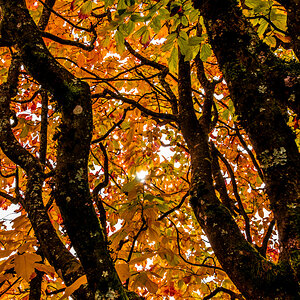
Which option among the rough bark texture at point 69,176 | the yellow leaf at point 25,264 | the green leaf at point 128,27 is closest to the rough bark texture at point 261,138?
the green leaf at point 128,27

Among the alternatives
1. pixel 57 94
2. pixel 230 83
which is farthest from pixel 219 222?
pixel 57 94

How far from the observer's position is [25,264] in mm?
1391

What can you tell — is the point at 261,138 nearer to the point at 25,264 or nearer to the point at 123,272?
the point at 123,272

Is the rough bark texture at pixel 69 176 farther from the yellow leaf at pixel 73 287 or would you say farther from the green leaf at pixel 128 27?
the green leaf at pixel 128 27

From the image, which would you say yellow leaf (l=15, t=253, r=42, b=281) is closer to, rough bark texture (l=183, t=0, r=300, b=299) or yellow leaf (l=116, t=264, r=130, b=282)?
yellow leaf (l=116, t=264, r=130, b=282)

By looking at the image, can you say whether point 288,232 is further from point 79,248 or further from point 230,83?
point 79,248

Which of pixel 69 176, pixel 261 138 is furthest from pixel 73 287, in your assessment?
pixel 261 138

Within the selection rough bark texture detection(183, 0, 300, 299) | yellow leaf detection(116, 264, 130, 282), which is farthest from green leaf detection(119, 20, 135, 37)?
yellow leaf detection(116, 264, 130, 282)

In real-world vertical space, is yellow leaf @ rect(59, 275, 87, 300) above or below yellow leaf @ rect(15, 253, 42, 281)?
below

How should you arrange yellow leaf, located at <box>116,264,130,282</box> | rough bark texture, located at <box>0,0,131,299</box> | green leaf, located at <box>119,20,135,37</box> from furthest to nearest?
green leaf, located at <box>119,20,135,37</box> → yellow leaf, located at <box>116,264,130,282</box> → rough bark texture, located at <box>0,0,131,299</box>

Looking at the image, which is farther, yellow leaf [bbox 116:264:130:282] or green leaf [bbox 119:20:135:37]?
green leaf [bbox 119:20:135:37]

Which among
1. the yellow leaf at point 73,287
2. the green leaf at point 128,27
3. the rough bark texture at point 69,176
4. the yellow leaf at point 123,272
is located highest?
the green leaf at point 128,27

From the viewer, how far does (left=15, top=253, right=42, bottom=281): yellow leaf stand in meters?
1.37

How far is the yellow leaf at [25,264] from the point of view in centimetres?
137
